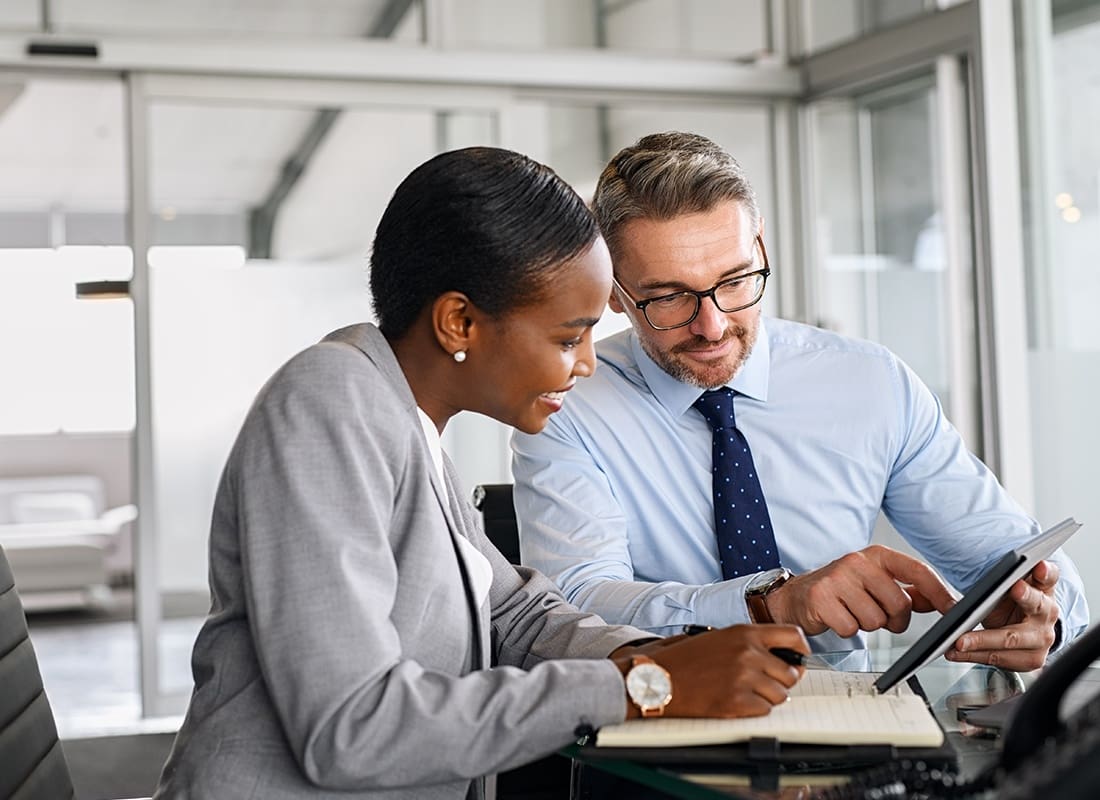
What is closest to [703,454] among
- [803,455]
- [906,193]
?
[803,455]

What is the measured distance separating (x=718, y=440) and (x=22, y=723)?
3.37 ft

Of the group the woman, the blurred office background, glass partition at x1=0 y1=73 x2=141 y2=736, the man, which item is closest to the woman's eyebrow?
the woman

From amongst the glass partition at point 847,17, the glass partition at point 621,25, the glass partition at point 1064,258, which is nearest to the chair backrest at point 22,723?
the glass partition at point 1064,258

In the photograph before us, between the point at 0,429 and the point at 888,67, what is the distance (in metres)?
3.41

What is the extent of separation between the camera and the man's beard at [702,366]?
6.47ft

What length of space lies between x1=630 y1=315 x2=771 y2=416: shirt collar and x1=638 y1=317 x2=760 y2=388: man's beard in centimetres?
2

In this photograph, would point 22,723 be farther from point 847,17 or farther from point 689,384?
point 847,17

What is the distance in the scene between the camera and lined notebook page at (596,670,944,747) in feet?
3.63

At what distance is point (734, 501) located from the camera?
1.97 m

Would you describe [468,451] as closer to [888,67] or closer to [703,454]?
[888,67]

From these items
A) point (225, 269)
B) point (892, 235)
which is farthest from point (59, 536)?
point (892, 235)

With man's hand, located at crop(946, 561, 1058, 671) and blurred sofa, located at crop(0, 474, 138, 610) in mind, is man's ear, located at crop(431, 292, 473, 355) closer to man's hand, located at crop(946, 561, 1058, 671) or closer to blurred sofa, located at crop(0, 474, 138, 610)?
man's hand, located at crop(946, 561, 1058, 671)

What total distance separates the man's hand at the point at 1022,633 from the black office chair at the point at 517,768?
53 cm

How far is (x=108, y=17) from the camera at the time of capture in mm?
4637
